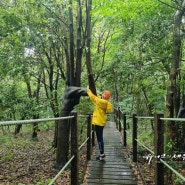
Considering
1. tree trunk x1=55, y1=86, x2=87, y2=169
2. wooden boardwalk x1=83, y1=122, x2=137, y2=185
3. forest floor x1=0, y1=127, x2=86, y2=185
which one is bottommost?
forest floor x1=0, y1=127, x2=86, y2=185

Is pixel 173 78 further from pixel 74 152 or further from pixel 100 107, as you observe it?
pixel 74 152

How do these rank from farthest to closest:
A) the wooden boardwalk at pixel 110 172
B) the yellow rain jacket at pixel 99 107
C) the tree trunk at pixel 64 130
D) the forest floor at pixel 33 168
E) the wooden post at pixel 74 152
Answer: the tree trunk at pixel 64 130 < the forest floor at pixel 33 168 < the yellow rain jacket at pixel 99 107 < the wooden boardwalk at pixel 110 172 < the wooden post at pixel 74 152

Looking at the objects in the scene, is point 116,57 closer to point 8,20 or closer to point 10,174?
point 8,20

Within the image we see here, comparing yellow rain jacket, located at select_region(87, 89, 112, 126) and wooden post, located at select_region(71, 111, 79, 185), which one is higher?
yellow rain jacket, located at select_region(87, 89, 112, 126)

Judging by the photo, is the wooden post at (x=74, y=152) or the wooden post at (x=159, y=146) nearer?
the wooden post at (x=159, y=146)

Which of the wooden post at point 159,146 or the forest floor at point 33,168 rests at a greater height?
the wooden post at point 159,146

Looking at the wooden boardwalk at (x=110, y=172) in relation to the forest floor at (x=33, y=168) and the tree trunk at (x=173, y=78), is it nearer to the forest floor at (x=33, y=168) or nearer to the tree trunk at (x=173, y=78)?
the forest floor at (x=33, y=168)

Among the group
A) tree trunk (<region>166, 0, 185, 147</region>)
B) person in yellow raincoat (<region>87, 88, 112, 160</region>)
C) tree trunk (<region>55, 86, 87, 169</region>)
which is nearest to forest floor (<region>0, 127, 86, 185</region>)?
tree trunk (<region>55, 86, 87, 169</region>)

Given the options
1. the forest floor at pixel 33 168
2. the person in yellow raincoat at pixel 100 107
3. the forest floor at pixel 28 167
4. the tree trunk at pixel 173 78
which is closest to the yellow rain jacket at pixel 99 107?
the person in yellow raincoat at pixel 100 107

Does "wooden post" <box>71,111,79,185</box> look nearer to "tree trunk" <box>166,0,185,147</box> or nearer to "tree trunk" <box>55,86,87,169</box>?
"tree trunk" <box>166,0,185,147</box>

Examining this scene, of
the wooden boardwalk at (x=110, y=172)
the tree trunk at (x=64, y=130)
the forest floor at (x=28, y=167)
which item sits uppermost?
the tree trunk at (x=64, y=130)

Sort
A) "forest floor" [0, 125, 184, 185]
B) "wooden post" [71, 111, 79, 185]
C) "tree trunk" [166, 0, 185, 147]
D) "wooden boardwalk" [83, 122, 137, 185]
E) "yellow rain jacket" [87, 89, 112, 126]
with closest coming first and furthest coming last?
1. "wooden post" [71, 111, 79, 185]
2. "wooden boardwalk" [83, 122, 137, 185]
3. "tree trunk" [166, 0, 185, 147]
4. "yellow rain jacket" [87, 89, 112, 126]
5. "forest floor" [0, 125, 184, 185]

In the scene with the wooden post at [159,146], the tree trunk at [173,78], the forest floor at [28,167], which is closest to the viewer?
the wooden post at [159,146]

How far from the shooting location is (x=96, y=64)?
16516 millimetres
